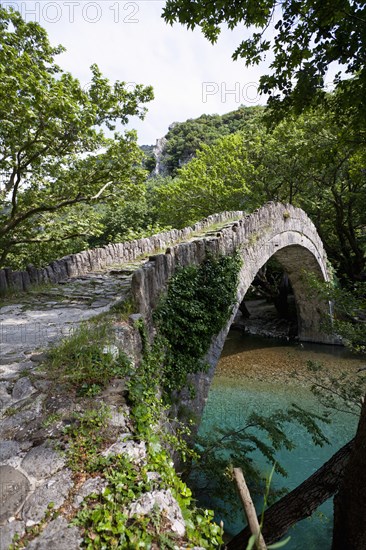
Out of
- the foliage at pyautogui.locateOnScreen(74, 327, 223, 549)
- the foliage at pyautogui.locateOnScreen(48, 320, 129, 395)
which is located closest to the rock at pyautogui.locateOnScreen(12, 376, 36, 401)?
the foliage at pyautogui.locateOnScreen(48, 320, 129, 395)

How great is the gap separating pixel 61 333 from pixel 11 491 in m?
2.06

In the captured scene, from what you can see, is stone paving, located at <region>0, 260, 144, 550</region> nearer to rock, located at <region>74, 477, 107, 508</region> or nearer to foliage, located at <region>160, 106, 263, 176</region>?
rock, located at <region>74, 477, 107, 508</region>

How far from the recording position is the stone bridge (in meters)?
1.61

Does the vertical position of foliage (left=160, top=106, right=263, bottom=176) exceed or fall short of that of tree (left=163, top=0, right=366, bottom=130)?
it exceeds it

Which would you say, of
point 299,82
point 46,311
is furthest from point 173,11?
point 46,311

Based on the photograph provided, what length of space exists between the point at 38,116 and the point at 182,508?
643 cm

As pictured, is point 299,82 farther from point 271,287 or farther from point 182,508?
point 271,287

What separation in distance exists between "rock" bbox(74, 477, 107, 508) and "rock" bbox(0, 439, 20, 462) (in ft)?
1.64

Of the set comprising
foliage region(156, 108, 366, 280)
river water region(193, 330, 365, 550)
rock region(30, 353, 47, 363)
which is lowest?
river water region(193, 330, 365, 550)

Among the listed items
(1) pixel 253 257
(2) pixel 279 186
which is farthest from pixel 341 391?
(2) pixel 279 186

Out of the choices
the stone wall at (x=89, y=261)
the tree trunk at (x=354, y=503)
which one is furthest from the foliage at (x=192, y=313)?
the stone wall at (x=89, y=261)

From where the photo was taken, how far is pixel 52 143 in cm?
715

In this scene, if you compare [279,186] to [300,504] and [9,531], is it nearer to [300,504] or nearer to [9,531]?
[300,504]

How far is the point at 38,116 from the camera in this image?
19.4ft
